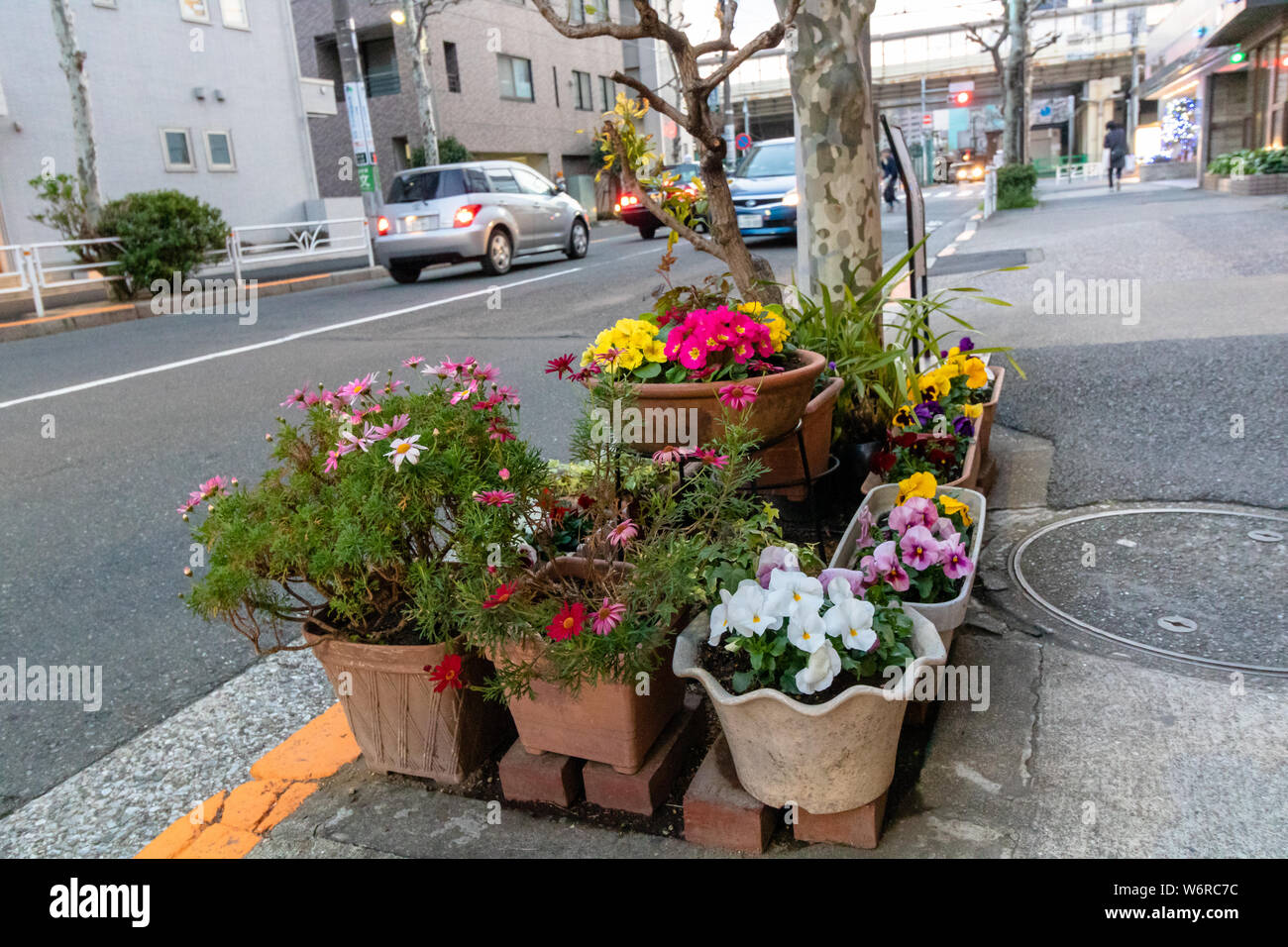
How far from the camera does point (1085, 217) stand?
56.0ft

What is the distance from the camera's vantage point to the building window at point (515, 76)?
3419 cm

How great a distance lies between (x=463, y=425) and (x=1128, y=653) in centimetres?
183

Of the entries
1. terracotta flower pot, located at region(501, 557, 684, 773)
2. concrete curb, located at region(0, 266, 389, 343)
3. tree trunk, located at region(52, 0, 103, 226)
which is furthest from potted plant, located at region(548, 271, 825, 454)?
tree trunk, located at region(52, 0, 103, 226)

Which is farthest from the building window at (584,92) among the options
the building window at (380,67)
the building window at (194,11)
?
the building window at (194,11)

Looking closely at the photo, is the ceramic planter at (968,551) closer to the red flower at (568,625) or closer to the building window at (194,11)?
the red flower at (568,625)

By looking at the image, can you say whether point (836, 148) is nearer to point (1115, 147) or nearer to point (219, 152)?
point (219, 152)

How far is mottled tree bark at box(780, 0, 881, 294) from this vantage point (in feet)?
12.7

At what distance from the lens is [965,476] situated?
3.20 metres

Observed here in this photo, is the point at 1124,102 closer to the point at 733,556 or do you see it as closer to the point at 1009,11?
the point at 1009,11

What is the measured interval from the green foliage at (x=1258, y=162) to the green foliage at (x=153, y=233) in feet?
60.6

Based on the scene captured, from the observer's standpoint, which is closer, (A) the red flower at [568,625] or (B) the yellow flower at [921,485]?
(A) the red flower at [568,625]

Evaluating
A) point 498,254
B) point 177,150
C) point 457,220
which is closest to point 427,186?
point 457,220

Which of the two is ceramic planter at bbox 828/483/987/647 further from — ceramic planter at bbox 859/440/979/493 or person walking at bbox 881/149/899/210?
person walking at bbox 881/149/899/210

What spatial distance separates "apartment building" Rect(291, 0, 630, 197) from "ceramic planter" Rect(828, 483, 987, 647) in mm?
30068
